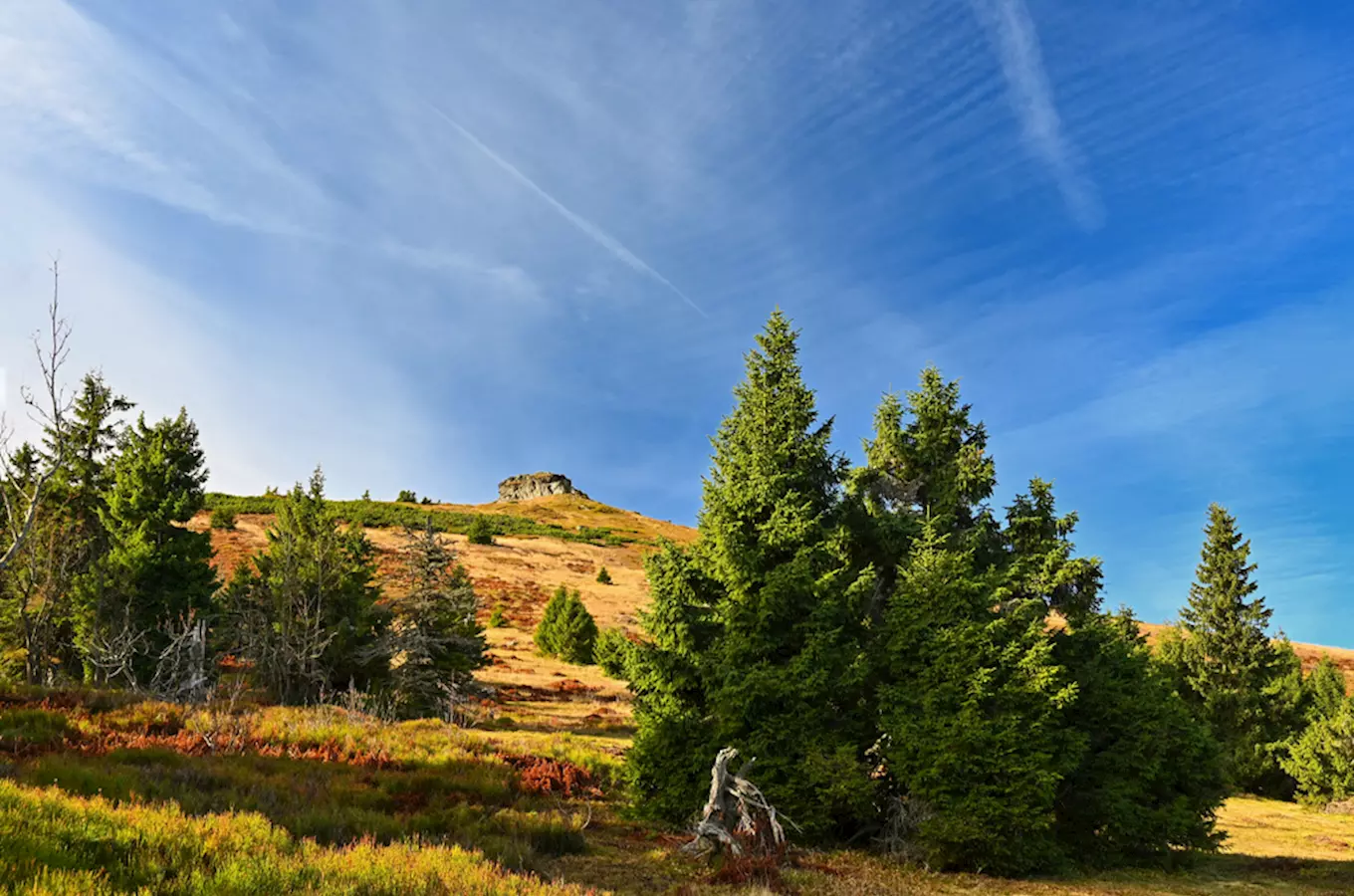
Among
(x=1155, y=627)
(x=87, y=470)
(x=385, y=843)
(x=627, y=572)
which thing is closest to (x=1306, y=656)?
(x=1155, y=627)

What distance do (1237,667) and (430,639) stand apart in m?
37.6

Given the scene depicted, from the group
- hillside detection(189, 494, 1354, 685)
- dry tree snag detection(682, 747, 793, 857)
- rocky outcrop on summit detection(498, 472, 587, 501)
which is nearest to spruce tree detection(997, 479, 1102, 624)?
dry tree snag detection(682, 747, 793, 857)

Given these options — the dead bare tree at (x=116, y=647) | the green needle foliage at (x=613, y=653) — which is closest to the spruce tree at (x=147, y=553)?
the dead bare tree at (x=116, y=647)

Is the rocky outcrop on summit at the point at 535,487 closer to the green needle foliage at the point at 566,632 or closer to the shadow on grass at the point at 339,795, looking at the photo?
the green needle foliage at the point at 566,632

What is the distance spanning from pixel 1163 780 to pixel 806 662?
30.2ft

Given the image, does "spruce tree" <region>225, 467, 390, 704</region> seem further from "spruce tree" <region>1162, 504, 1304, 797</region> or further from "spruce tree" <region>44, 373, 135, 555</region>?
"spruce tree" <region>1162, 504, 1304, 797</region>

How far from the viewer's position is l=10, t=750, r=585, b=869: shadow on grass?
11898mm

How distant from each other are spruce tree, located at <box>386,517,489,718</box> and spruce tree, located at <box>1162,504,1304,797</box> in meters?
33.7

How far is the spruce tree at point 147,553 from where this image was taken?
25.1 meters

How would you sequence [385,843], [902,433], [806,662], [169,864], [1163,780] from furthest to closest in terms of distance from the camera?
[902,433] < [1163,780] < [806,662] < [385,843] < [169,864]

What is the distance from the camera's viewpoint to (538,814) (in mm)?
14695

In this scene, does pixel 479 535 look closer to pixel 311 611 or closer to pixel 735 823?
pixel 311 611

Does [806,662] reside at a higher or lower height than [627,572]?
lower

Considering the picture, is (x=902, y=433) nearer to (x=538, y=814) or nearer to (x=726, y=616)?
(x=726, y=616)
